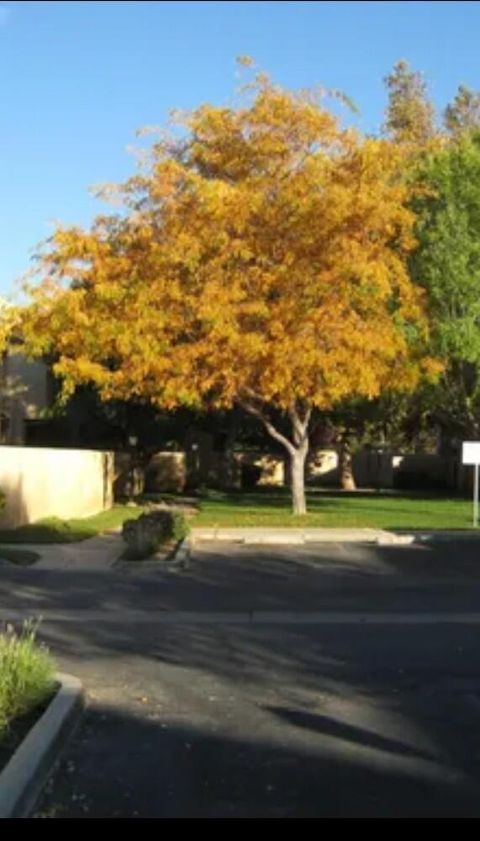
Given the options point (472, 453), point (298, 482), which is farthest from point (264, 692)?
point (298, 482)

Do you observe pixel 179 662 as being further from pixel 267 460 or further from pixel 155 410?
pixel 267 460

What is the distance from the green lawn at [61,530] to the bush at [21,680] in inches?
536

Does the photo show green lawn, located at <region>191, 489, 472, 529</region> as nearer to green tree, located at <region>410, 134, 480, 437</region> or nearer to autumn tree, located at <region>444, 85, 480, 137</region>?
green tree, located at <region>410, 134, 480, 437</region>

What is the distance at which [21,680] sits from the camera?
23.2 feet

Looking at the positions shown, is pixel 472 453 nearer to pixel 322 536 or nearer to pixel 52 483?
pixel 322 536

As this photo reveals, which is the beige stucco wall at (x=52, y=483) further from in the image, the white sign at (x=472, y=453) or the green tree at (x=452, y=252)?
the green tree at (x=452, y=252)

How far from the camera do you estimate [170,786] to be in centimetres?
585

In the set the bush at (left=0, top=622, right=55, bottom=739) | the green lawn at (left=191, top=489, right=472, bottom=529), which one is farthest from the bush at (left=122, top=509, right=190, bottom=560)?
the bush at (left=0, top=622, right=55, bottom=739)

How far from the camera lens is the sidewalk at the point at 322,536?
21945 millimetres

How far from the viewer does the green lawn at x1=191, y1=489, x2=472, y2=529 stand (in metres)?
25.3

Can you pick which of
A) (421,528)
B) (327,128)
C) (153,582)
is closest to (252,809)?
(153,582)

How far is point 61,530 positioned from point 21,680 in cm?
1660
